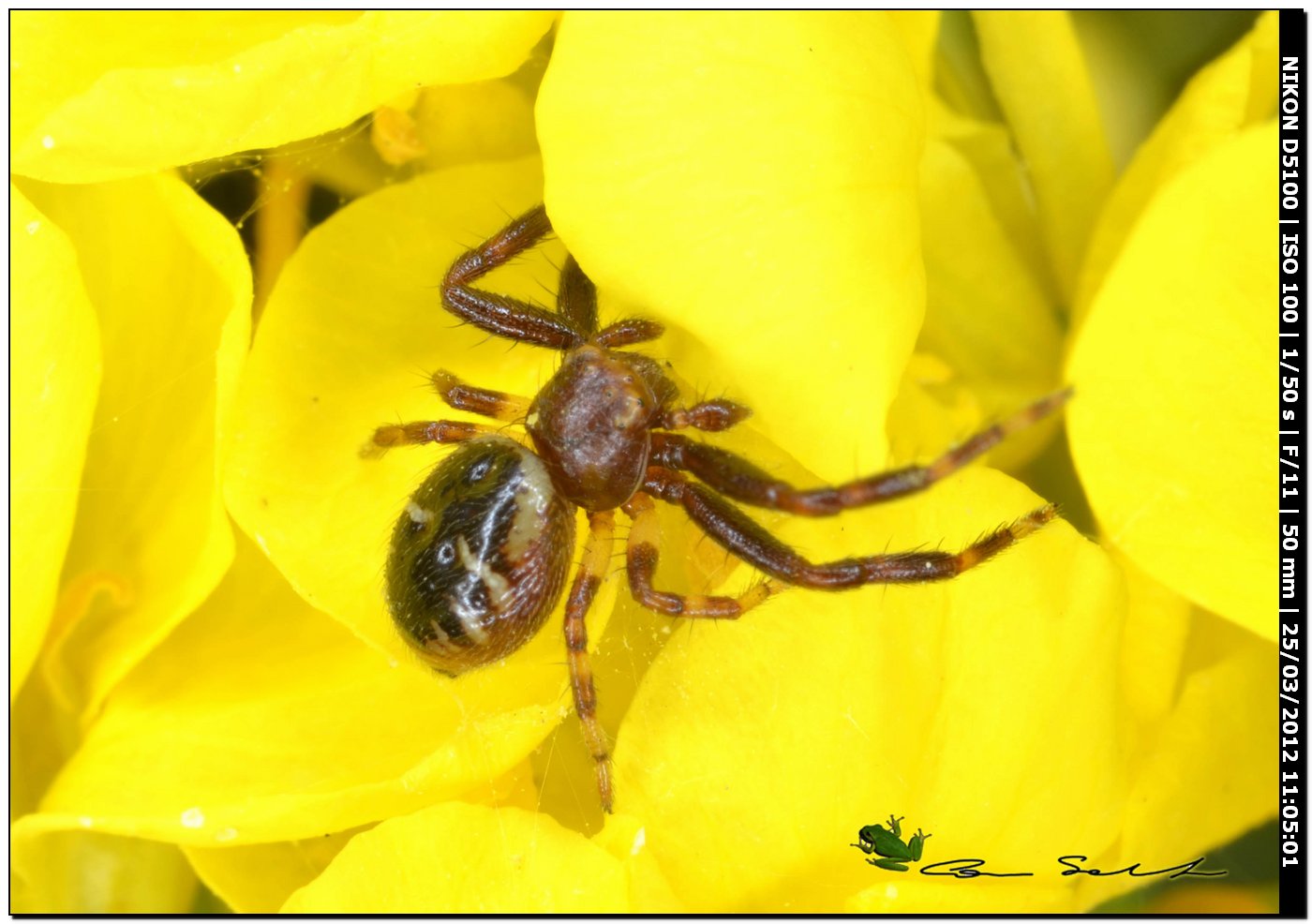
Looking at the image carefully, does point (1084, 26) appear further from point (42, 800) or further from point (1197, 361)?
point (42, 800)

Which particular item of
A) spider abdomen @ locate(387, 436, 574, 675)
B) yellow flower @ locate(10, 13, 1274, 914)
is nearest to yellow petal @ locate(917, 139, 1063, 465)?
yellow flower @ locate(10, 13, 1274, 914)

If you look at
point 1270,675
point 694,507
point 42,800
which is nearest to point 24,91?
point 42,800

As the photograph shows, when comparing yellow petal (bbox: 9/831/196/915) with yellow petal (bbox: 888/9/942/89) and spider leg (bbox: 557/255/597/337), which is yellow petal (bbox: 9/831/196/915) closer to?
spider leg (bbox: 557/255/597/337)

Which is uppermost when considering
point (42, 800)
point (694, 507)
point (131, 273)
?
point (131, 273)

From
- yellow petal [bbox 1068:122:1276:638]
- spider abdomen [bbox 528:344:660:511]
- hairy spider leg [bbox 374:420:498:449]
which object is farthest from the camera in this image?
spider abdomen [bbox 528:344:660:511]

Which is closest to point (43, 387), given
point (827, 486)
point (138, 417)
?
point (138, 417)
